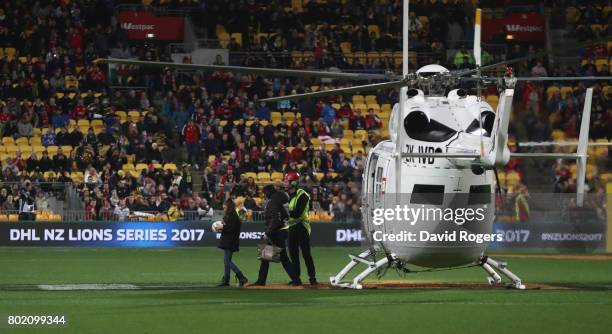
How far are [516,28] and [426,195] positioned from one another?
25215mm

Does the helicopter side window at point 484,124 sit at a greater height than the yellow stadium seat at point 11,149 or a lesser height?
greater

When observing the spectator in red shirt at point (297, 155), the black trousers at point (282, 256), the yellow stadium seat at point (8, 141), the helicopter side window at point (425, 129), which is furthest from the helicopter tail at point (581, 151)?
the yellow stadium seat at point (8, 141)

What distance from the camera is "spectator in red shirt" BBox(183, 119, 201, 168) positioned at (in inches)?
1538

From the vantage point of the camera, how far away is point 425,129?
21297mm

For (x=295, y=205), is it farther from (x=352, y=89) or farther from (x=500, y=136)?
(x=352, y=89)

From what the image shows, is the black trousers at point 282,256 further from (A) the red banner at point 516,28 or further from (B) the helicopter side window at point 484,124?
(A) the red banner at point 516,28

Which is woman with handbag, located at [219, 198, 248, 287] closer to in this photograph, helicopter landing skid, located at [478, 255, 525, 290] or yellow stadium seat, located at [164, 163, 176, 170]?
helicopter landing skid, located at [478, 255, 525, 290]

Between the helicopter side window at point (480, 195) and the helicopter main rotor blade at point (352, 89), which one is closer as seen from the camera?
the helicopter main rotor blade at point (352, 89)

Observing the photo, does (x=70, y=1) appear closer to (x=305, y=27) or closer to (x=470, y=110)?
(x=305, y=27)

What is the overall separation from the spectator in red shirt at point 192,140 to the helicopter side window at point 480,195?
60.0ft

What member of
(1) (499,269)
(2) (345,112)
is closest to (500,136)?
(1) (499,269)

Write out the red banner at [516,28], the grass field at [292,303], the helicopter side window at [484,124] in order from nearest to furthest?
the grass field at [292,303]
the helicopter side window at [484,124]
the red banner at [516,28]

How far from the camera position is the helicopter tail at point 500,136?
18.9 metres

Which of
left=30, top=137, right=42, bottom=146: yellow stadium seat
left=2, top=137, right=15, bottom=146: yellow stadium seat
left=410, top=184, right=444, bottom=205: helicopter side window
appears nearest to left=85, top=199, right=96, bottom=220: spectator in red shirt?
left=30, top=137, right=42, bottom=146: yellow stadium seat
